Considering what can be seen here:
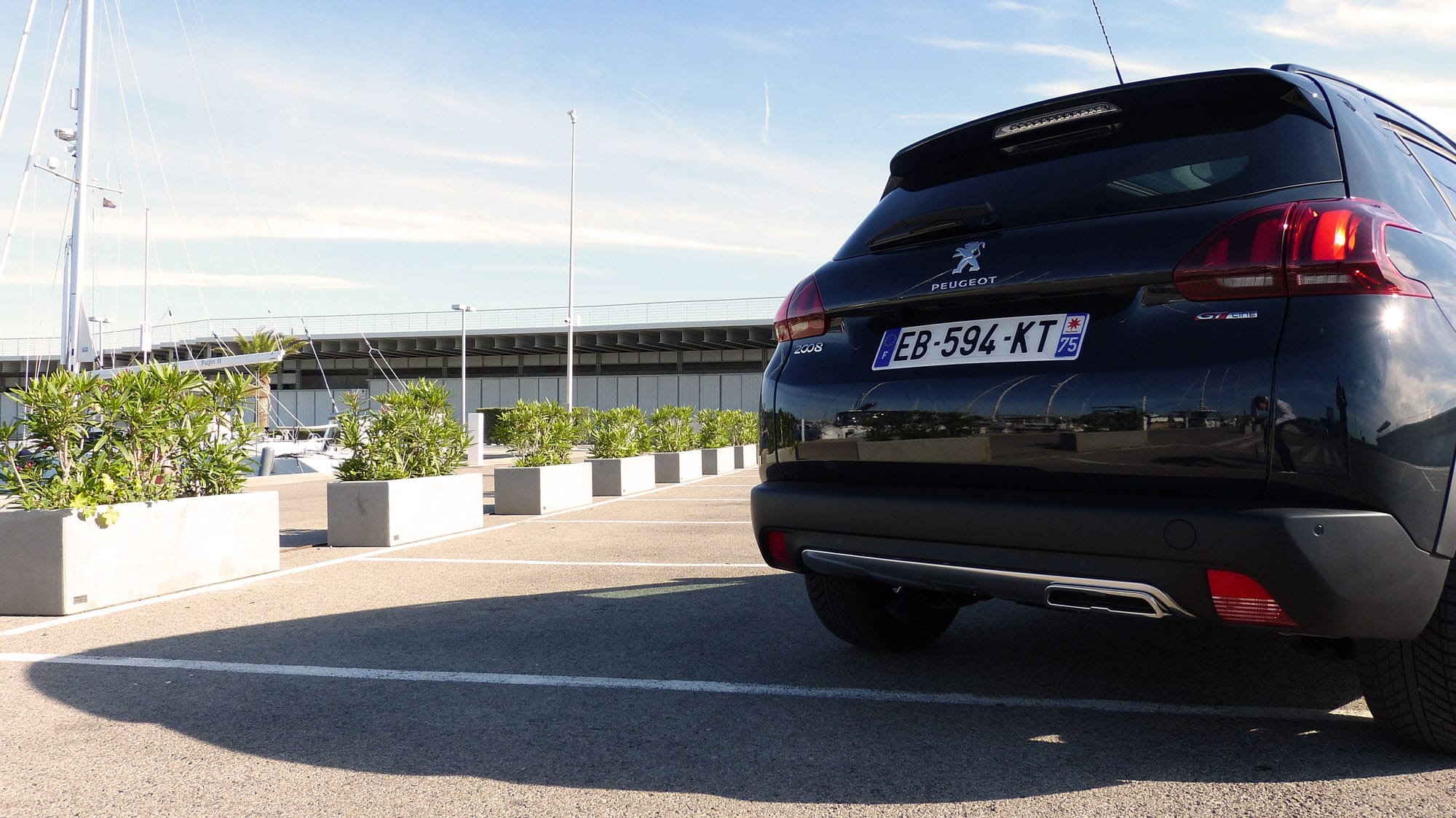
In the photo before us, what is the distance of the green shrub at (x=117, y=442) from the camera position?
613 centimetres

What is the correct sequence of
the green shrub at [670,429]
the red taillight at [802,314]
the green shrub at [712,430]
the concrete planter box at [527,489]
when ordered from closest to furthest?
the red taillight at [802,314] → the concrete planter box at [527,489] → the green shrub at [670,429] → the green shrub at [712,430]

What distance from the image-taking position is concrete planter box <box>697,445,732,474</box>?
74.0 ft

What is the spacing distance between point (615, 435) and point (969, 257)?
14056 millimetres

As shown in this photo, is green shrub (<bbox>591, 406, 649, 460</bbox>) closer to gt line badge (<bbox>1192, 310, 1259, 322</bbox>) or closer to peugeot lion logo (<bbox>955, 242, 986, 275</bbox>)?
peugeot lion logo (<bbox>955, 242, 986, 275</bbox>)

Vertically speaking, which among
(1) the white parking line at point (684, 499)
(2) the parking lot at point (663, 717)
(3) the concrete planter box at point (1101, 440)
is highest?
(3) the concrete planter box at point (1101, 440)

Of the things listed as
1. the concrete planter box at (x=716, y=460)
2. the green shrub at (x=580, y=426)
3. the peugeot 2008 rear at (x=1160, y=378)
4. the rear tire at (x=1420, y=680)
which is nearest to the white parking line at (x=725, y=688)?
the rear tire at (x=1420, y=680)

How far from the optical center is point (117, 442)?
6.46 meters

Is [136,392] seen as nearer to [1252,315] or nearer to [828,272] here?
[828,272]

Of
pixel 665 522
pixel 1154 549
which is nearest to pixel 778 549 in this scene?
pixel 1154 549

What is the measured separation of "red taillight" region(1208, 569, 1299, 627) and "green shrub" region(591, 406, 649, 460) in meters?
14.4

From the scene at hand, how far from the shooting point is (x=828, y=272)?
3.55 meters

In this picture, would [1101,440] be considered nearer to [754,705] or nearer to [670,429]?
[754,705]

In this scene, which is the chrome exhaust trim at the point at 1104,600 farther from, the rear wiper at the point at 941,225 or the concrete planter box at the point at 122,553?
the concrete planter box at the point at 122,553

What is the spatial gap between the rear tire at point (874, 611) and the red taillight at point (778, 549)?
0.65 m
